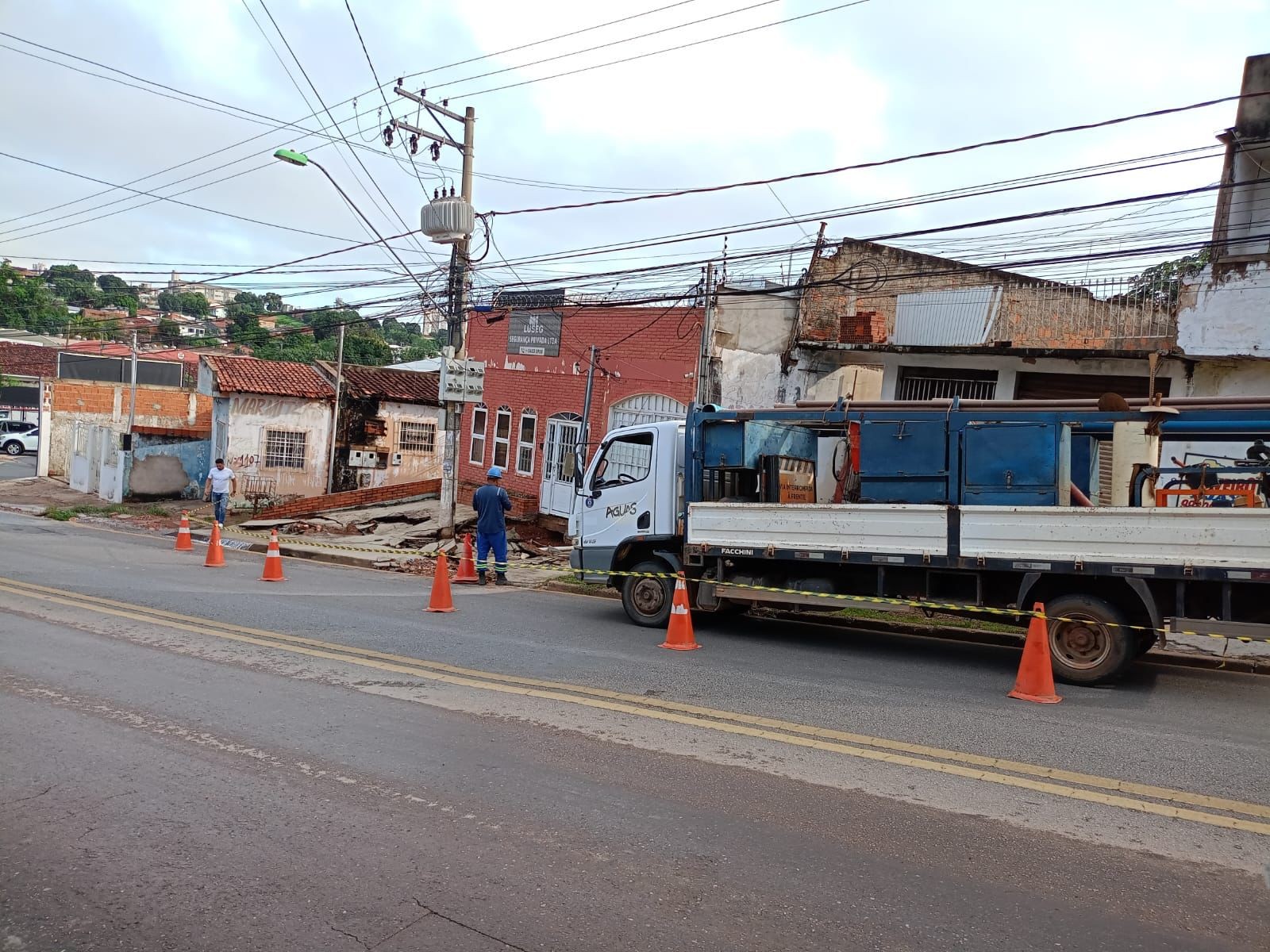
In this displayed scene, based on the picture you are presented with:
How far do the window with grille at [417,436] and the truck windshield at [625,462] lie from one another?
2111cm

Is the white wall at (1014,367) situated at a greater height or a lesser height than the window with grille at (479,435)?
greater

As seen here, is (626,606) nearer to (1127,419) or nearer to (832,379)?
(1127,419)

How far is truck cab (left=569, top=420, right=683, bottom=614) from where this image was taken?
11320 mm

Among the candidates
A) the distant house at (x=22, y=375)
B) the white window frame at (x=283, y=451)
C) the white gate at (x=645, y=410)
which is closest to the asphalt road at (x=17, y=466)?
the distant house at (x=22, y=375)

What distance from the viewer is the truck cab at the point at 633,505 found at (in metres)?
11.3

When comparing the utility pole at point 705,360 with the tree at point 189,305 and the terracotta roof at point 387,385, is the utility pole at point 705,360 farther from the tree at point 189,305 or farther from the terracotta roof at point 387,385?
the tree at point 189,305

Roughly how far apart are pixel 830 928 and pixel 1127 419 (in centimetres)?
675

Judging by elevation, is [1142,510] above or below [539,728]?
above

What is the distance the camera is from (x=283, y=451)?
98.9 feet

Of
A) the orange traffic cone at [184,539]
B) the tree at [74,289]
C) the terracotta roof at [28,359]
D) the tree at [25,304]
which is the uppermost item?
the tree at [74,289]

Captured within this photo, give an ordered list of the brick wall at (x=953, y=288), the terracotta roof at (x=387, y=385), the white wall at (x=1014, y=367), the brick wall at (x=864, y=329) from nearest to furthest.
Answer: the white wall at (x=1014, y=367) → the brick wall at (x=953, y=288) → the brick wall at (x=864, y=329) → the terracotta roof at (x=387, y=385)

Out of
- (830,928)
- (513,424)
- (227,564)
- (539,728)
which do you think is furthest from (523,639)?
(513,424)

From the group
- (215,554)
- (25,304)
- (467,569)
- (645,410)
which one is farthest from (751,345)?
(25,304)

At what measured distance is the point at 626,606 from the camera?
11.4 metres
